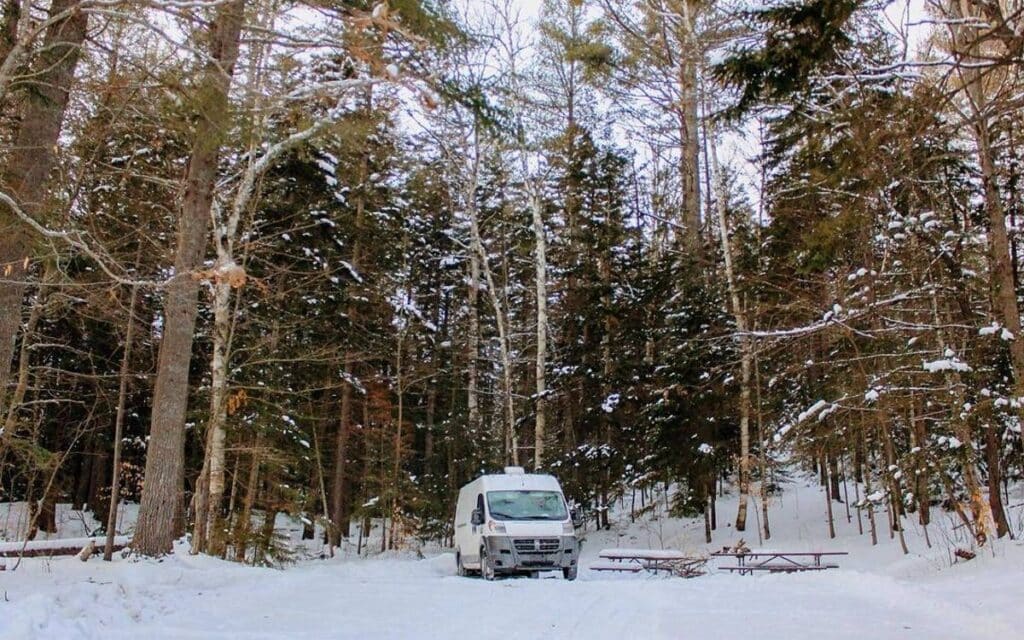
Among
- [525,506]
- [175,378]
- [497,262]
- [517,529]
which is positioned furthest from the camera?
[497,262]

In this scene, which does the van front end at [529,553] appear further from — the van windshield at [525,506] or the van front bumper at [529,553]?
the van windshield at [525,506]

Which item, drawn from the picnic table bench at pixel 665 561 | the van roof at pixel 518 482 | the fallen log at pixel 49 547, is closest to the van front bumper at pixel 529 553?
the van roof at pixel 518 482

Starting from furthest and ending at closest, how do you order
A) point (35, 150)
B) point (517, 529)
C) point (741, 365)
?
point (741, 365), point (517, 529), point (35, 150)

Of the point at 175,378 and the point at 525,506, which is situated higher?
the point at 175,378

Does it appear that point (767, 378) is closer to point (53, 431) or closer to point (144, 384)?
point (144, 384)

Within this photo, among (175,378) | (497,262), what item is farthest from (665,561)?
(497,262)

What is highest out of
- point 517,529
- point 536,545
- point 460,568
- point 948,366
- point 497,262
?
point 497,262

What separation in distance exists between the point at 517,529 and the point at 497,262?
16277 millimetres

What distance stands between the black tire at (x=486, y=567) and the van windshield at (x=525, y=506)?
70 centimetres

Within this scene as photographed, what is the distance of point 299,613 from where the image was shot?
737cm

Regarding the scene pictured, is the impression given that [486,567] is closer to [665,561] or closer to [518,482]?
[518,482]

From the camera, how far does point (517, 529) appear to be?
1318 centimetres

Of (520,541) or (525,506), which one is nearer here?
(520,541)

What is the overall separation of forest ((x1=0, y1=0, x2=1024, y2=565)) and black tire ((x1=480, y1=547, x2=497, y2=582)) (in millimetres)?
4539
